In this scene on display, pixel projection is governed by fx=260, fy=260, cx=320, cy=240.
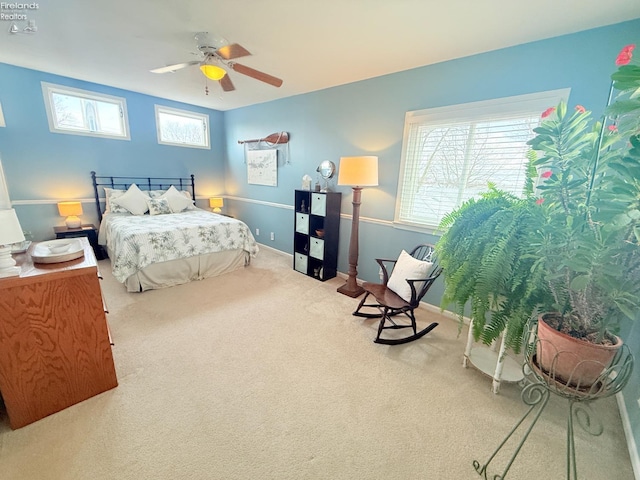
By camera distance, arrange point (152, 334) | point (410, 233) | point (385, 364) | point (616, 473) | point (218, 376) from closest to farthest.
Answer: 1. point (616, 473)
2. point (218, 376)
3. point (385, 364)
4. point (152, 334)
5. point (410, 233)

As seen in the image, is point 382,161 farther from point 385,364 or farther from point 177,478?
point 177,478

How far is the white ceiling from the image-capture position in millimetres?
1784

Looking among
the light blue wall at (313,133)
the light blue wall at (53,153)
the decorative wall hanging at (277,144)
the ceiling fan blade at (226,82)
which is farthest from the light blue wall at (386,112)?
the light blue wall at (53,153)

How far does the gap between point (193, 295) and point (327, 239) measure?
1783 millimetres

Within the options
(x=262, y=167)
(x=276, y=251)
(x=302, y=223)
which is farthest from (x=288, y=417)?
(x=262, y=167)

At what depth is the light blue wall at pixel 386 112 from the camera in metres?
1.93

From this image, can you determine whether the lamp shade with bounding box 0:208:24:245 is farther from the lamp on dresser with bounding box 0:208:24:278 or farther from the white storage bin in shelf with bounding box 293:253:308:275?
the white storage bin in shelf with bounding box 293:253:308:275

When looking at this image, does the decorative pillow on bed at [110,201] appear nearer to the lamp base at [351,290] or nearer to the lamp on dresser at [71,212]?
the lamp on dresser at [71,212]

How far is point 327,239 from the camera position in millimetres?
3523

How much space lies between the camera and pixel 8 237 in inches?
49.6

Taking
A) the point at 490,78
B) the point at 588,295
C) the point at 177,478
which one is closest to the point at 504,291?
the point at 588,295

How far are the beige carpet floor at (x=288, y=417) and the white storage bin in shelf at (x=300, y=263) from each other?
4.55ft

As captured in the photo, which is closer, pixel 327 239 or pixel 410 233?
Answer: pixel 410 233

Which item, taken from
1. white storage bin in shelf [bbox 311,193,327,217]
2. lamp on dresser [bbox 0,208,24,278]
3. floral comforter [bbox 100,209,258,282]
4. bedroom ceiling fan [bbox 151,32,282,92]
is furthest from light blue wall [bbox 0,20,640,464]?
lamp on dresser [bbox 0,208,24,278]
